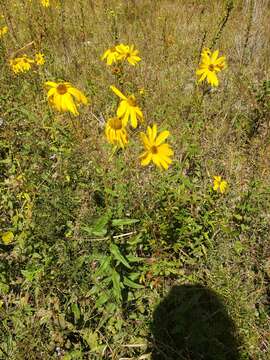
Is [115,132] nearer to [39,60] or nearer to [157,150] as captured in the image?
[157,150]

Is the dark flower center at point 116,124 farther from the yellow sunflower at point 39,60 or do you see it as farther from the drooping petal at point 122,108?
the yellow sunflower at point 39,60

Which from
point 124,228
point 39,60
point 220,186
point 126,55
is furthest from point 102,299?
point 39,60

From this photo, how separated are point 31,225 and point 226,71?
2.80 m

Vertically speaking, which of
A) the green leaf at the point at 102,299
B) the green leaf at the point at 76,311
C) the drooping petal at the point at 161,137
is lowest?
the green leaf at the point at 76,311

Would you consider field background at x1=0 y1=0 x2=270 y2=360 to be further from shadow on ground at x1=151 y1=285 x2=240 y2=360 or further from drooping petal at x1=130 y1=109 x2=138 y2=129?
drooping petal at x1=130 y1=109 x2=138 y2=129

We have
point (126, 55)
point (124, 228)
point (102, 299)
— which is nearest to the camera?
point (102, 299)

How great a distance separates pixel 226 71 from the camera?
3598 mm

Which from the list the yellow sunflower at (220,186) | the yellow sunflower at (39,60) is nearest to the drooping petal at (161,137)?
the yellow sunflower at (220,186)

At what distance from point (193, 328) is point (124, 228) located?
672 mm

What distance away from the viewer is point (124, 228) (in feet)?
6.36

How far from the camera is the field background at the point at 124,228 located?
170 centimetres

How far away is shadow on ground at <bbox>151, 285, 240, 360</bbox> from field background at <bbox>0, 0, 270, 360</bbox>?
0.06 ft

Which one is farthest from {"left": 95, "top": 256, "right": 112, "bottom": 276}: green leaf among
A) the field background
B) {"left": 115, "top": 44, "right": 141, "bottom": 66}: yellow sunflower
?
{"left": 115, "top": 44, "right": 141, "bottom": 66}: yellow sunflower

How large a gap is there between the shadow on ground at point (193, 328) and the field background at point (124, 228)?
0.02 m
